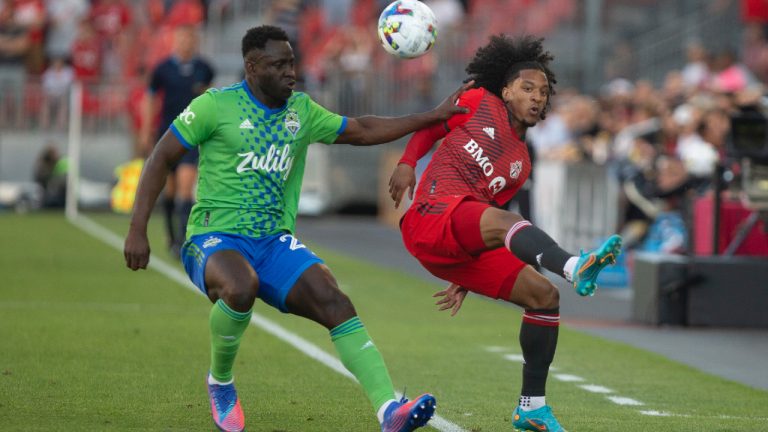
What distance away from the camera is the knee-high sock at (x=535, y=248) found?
23.0 feet

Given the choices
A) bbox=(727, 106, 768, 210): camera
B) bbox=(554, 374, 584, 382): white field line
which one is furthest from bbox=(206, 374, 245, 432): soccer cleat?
bbox=(727, 106, 768, 210): camera

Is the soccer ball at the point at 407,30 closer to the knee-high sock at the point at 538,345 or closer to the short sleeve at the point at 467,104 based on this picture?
the short sleeve at the point at 467,104

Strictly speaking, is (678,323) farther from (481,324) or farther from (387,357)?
(387,357)

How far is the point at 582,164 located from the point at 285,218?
1236 centimetres

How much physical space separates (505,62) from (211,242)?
1.88m

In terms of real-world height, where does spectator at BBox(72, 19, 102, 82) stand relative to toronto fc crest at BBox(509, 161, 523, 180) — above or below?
above

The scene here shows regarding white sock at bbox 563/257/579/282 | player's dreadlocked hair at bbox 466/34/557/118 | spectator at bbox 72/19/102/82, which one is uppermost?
spectator at bbox 72/19/102/82

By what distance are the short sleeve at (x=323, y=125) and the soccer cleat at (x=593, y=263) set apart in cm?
154

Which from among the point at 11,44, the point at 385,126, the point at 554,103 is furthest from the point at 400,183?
the point at 11,44

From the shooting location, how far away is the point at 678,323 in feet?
43.8

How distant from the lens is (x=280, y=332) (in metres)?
11.8

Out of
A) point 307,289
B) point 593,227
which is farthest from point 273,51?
point 593,227

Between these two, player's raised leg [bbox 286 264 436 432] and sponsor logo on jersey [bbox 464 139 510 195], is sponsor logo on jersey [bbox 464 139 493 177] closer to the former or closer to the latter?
sponsor logo on jersey [bbox 464 139 510 195]

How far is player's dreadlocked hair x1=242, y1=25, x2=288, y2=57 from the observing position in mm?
7477
